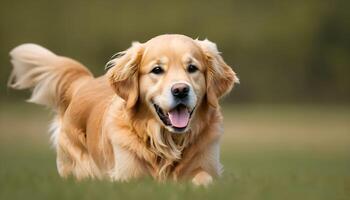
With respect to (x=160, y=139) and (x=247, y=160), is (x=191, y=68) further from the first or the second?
(x=247, y=160)

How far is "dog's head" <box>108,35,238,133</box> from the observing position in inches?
274

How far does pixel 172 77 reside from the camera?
22.8 feet

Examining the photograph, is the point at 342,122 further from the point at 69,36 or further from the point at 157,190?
the point at 157,190

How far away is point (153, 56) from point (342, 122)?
21209 mm

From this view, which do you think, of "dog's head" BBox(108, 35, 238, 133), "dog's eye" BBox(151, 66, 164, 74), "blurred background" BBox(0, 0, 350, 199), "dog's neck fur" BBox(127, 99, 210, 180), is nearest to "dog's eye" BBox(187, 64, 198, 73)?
"dog's head" BBox(108, 35, 238, 133)

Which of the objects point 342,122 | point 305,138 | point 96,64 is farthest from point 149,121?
point 96,64

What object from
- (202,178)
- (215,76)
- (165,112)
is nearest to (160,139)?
(165,112)

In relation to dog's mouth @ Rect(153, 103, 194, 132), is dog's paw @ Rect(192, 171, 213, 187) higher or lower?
lower

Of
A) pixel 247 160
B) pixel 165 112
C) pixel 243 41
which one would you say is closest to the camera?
pixel 165 112

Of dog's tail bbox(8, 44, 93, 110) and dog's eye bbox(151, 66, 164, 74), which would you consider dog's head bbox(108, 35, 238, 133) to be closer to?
dog's eye bbox(151, 66, 164, 74)

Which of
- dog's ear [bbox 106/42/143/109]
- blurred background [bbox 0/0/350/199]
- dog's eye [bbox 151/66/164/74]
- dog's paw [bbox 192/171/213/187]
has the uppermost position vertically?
dog's eye [bbox 151/66/164/74]

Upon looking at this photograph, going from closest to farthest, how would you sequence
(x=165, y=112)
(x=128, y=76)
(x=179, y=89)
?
(x=179, y=89)
(x=165, y=112)
(x=128, y=76)

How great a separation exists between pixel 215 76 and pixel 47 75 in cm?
233

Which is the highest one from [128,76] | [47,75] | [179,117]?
[128,76]
